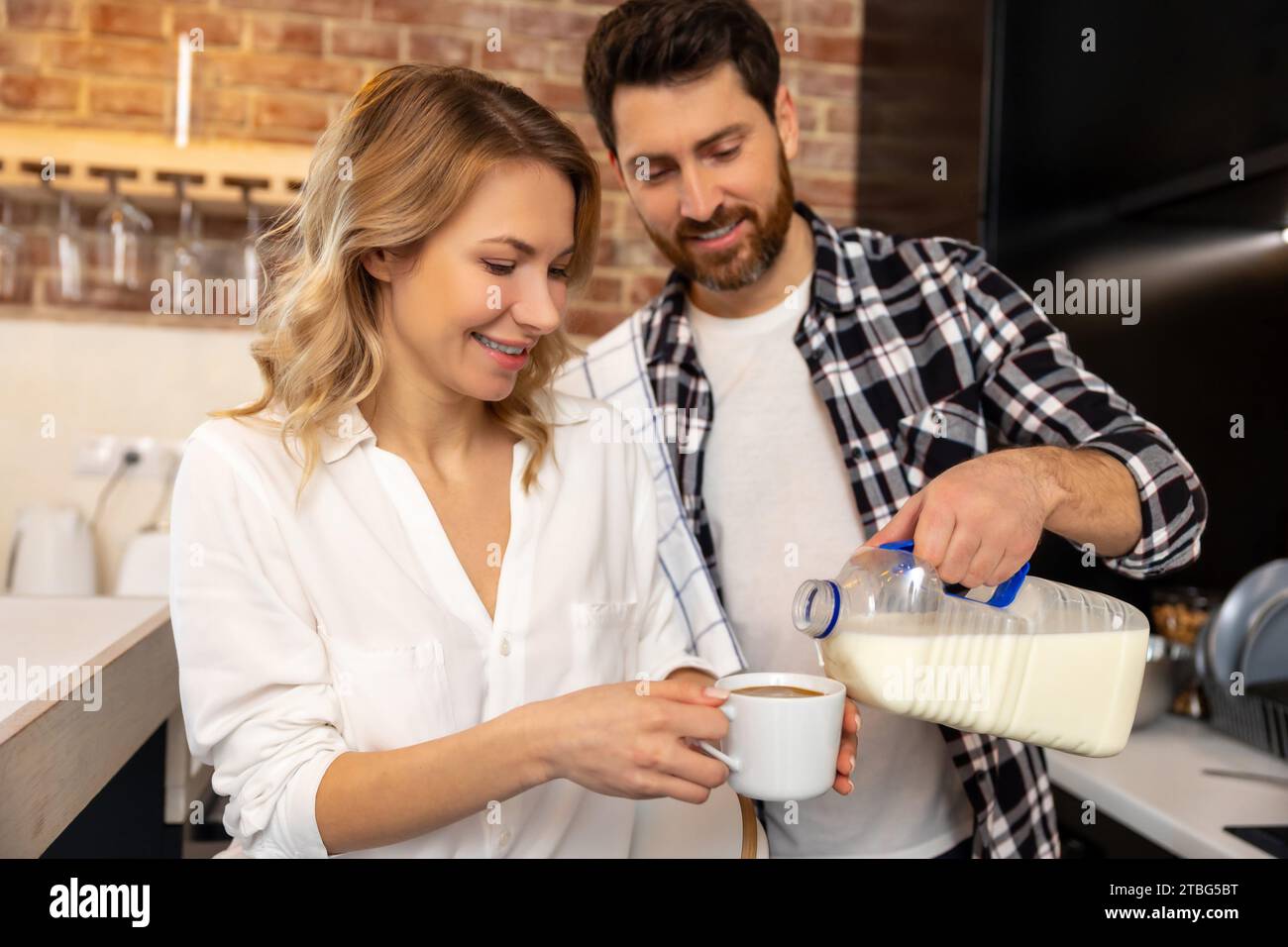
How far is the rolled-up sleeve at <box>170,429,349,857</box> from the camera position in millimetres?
739

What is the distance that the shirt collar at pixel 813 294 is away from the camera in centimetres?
118

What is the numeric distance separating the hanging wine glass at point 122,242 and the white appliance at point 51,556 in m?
0.44

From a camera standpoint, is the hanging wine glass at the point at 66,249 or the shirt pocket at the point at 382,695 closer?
the shirt pocket at the point at 382,695

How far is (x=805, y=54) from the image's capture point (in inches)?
82.1

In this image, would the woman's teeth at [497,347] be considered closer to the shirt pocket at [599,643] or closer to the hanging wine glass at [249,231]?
the shirt pocket at [599,643]

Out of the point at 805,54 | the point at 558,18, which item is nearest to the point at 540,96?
the point at 558,18

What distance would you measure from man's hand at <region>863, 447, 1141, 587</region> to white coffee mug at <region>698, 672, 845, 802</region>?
13 centimetres

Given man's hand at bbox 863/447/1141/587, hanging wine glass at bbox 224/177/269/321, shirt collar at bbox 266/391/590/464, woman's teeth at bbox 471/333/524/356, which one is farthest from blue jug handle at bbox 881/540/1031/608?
hanging wine glass at bbox 224/177/269/321

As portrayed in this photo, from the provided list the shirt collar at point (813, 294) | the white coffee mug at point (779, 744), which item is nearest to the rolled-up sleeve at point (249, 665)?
the white coffee mug at point (779, 744)

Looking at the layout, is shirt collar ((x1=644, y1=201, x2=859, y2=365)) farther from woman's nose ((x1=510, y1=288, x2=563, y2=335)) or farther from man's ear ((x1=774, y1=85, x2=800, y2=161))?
woman's nose ((x1=510, y1=288, x2=563, y2=335))

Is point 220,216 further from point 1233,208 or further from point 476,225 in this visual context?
point 1233,208

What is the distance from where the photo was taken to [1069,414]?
1.04 m

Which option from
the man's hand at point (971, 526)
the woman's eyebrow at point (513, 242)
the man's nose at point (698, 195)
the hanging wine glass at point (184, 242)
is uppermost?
the hanging wine glass at point (184, 242)
